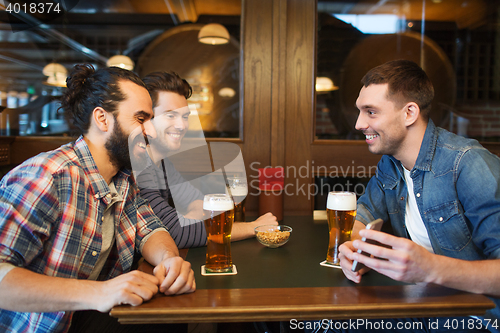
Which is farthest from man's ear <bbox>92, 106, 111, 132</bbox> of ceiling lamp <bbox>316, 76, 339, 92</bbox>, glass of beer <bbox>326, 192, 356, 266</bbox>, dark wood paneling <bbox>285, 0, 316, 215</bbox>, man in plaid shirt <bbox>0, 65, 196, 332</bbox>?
ceiling lamp <bbox>316, 76, 339, 92</bbox>

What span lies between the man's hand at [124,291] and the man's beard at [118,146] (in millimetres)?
545

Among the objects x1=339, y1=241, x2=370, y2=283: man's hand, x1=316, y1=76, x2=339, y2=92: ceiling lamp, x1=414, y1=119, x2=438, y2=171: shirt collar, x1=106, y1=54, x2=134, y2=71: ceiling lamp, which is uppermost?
x1=106, y1=54, x2=134, y2=71: ceiling lamp

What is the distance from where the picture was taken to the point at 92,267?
1182mm

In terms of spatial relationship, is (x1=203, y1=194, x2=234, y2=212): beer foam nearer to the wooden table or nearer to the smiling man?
the wooden table

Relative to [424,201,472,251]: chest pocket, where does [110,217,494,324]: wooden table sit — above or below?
below

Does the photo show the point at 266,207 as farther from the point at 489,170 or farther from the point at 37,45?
the point at 37,45

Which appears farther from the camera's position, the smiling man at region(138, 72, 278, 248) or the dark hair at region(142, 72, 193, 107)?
the dark hair at region(142, 72, 193, 107)

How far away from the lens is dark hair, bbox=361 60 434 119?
55.4 inches

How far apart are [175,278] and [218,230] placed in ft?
0.75

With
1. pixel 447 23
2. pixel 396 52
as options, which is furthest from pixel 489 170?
pixel 447 23

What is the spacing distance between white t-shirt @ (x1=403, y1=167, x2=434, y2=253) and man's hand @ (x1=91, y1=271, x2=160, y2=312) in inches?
41.1

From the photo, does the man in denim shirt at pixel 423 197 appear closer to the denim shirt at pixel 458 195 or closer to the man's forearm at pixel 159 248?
the denim shirt at pixel 458 195

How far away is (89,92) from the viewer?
134cm

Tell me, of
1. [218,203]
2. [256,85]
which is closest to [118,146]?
[218,203]
